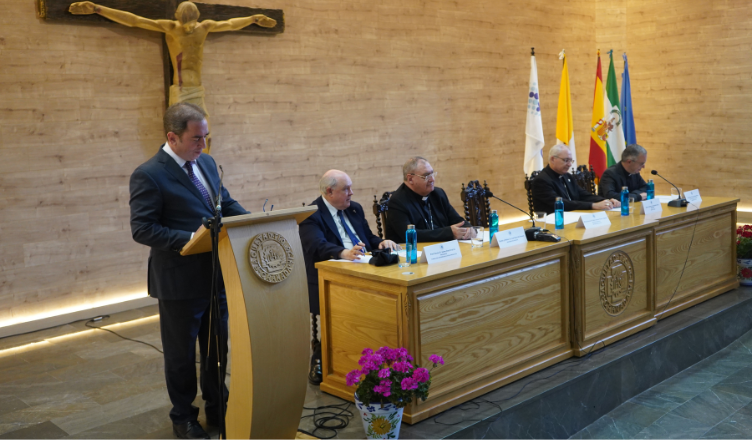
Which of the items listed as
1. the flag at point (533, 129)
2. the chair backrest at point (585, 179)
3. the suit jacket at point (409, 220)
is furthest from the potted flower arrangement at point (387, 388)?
the flag at point (533, 129)

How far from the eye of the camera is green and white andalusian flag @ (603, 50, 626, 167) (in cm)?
752

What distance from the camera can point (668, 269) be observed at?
4.32m

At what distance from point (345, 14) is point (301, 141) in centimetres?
122

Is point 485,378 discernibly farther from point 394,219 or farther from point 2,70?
point 2,70

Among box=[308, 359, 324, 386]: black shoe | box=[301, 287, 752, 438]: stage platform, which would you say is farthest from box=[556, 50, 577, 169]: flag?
box=[308, 359, 324, 386]: black shoe

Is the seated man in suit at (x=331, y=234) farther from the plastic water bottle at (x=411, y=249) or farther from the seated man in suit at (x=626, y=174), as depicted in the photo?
the seated man in suit at (x=626, y=174)

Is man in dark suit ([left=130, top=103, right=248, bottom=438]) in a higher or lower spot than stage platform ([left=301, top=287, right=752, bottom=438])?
higher

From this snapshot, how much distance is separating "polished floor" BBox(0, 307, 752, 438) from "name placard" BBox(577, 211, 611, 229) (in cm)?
95

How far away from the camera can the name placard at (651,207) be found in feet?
14.8

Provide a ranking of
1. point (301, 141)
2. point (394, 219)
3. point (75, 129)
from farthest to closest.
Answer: point (301, 141) → point (75, 129) → point (394, 219)

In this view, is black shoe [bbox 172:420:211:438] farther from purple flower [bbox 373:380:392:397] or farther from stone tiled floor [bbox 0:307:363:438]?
purple flower [bbox 373:380:392:397]

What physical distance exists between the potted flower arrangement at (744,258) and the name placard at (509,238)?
237 cm

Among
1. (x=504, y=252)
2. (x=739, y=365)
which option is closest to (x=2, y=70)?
(x=504, y=252)

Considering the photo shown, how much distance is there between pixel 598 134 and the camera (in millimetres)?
7523
